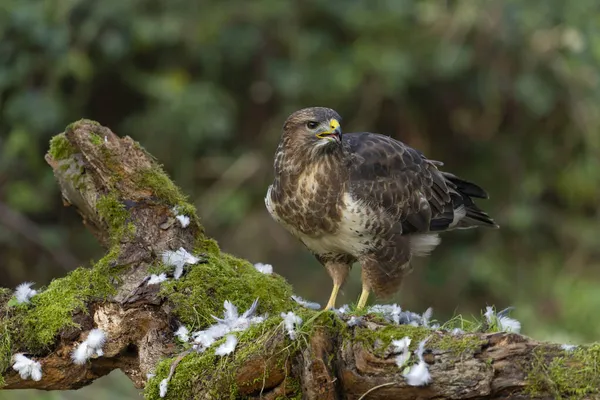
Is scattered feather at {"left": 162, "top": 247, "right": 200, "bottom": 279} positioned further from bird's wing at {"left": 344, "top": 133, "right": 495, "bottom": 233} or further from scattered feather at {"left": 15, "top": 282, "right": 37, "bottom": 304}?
bird's wing at {"left": 344, "top": 133, "right": 495, "bottom": 233}

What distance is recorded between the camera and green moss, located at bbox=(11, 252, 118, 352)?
3.37 meters

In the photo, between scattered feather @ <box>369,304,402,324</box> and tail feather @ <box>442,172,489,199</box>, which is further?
tail feather @ <box>442,172,489,199</box>

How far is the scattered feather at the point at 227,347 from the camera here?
293 cm

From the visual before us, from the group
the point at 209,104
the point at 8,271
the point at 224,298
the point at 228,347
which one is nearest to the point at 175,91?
the point at 209,104

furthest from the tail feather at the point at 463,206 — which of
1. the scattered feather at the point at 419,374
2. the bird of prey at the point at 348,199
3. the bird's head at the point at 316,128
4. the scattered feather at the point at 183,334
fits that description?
the scattered feather at the point at 419,374

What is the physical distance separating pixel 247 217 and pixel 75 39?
2.19 meters

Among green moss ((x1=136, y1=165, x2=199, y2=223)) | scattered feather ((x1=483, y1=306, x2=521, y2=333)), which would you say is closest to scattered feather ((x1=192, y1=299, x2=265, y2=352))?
green moss ((x1=136, y1=165, x2=199, y2=223))

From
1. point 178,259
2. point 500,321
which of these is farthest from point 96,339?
point 500,321

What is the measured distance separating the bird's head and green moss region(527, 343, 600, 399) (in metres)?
1.86

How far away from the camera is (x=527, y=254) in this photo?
888 cm

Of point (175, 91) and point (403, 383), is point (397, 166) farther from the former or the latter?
point (175, 91)

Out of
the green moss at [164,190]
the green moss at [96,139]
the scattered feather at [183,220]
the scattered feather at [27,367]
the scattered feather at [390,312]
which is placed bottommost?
the scattered feather at [27,367]

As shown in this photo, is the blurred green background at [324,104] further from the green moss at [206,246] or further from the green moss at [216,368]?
the green moss at [216,368]

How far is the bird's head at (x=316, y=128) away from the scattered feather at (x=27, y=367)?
168 cm
